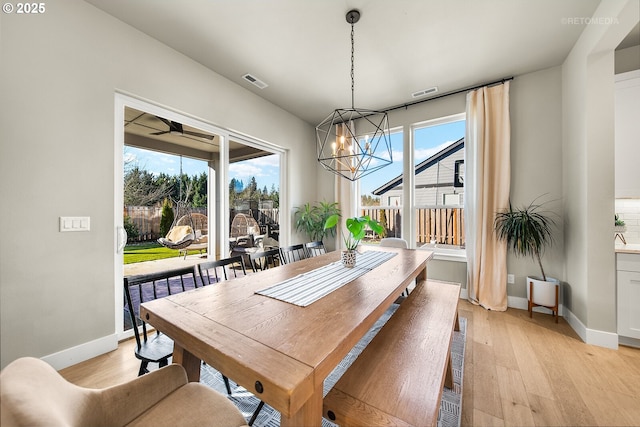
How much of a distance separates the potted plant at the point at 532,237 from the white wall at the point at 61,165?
4143 mm

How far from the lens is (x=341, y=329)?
1.01 metres

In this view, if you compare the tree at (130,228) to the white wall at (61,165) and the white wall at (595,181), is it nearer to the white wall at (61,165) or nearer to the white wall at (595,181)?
the white wall at (61,165)

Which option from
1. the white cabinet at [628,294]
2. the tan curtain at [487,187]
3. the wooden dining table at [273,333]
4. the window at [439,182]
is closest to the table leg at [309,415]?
the wooden dining table at [273,333]

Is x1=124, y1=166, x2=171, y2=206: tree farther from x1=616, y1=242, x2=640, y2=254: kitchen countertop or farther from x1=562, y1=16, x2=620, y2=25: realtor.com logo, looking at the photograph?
x1=616, y1=242, x2=640, y2=254: kitchen countertop

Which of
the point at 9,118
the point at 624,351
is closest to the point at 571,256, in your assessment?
the point at 624,351

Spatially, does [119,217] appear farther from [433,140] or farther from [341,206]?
[433,140]

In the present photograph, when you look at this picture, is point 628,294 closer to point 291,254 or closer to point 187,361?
point 291,254

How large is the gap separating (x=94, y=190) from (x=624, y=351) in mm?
4799

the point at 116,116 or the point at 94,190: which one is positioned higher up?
the point at 116,116

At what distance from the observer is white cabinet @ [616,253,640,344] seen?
212 centimetres

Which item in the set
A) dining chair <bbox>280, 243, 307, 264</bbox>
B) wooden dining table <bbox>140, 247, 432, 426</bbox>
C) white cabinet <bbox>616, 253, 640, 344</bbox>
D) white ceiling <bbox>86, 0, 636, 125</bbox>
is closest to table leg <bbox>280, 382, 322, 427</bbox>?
wooden dining table <bbox>140, 247, 432, 426</bbox>

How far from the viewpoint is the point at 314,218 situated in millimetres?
4285

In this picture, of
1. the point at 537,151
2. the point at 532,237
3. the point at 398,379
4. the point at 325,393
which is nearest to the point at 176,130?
the point at 325,393

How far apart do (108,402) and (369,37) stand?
10.3 feet
